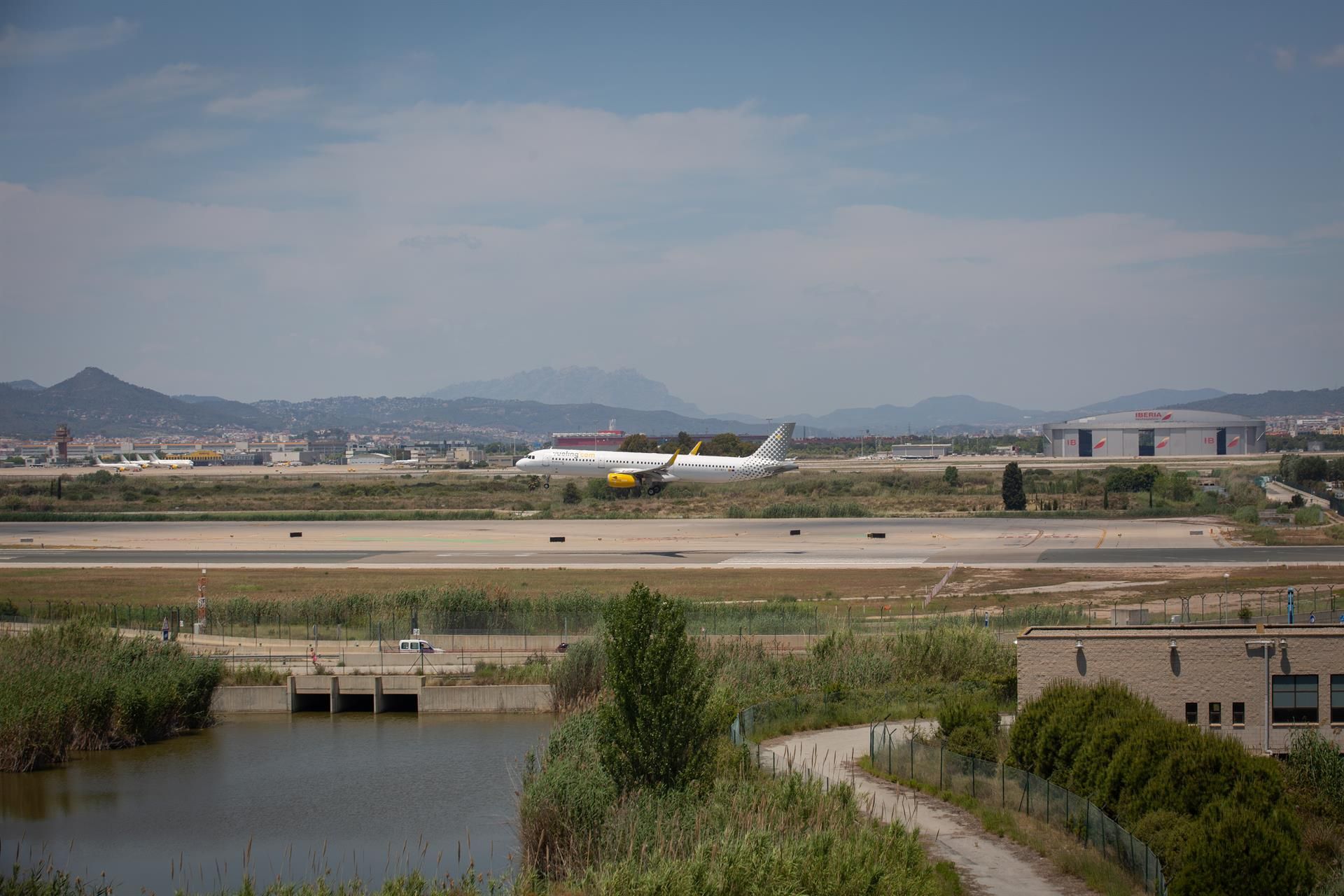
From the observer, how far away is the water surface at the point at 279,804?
27.6 meters

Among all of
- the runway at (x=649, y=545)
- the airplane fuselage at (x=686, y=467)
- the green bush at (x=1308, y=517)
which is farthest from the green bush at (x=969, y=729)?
the airplane fuselage at (x=686, y=467)

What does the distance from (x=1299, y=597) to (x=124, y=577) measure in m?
62.4

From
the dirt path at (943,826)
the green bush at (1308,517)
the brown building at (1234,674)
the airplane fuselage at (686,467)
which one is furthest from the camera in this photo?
the airplane fuselage at (686,467)

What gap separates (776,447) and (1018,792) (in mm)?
103339

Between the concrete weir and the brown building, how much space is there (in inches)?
815

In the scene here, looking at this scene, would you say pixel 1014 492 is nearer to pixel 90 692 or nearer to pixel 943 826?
pixel 90 692

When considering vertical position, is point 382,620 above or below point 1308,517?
below

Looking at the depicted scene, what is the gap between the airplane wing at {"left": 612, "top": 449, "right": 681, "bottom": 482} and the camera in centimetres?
12612

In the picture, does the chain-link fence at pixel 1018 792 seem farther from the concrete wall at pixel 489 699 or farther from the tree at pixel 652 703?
the concrete wall at pixel 489 699

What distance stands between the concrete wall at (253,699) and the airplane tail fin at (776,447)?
87551mm

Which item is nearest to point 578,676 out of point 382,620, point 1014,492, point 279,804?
point 279,804

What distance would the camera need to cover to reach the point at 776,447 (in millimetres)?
130625

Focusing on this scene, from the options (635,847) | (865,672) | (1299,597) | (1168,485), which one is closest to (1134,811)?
(635,847)

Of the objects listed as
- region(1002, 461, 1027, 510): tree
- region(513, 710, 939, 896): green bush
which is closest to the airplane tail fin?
region(1002, 461, 1027, 510): tree
